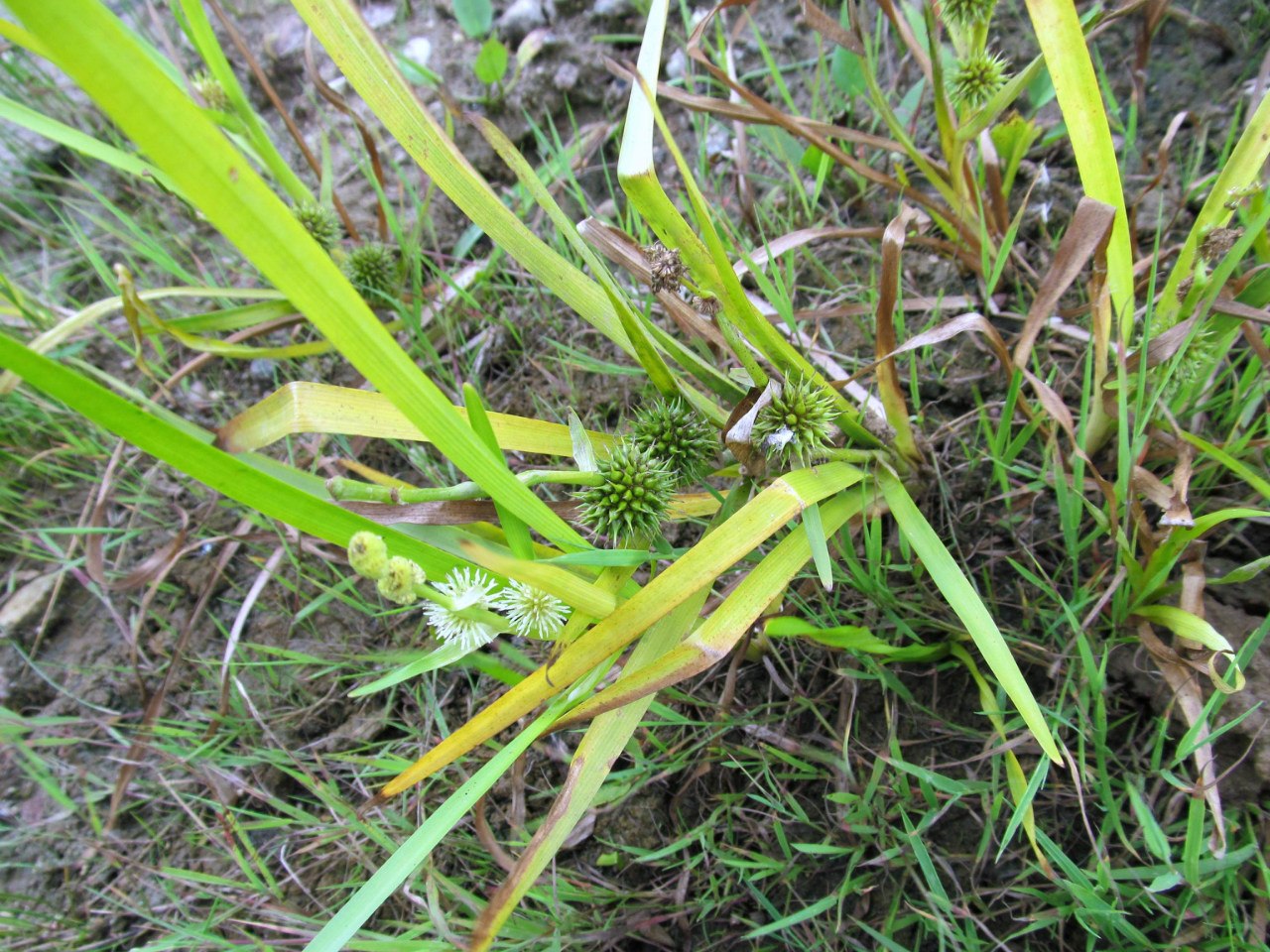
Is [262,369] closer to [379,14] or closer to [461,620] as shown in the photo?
[379,14]

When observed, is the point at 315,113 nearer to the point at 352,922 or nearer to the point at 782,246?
the point at 782,246

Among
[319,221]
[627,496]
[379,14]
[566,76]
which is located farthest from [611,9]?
[627,496]

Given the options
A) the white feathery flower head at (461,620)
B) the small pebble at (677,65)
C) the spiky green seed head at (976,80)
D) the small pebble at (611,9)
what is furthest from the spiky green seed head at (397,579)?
the small pebble at (611,9)

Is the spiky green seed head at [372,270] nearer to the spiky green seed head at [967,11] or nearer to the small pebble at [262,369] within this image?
the small pebble at [262,369]

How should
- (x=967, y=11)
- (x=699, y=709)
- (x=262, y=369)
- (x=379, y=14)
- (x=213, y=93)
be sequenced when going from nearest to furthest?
1. (x=967, y=11)
2. (x=699, y=709)
3. (x=213, y=93)
4. (x=262, y=369)
5. (x=379, y=14)

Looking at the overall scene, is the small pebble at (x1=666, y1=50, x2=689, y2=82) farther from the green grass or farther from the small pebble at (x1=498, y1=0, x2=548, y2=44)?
the small pebble at (x1=498, y1=0, x2=548, y2=44)
